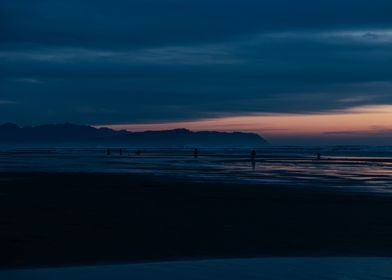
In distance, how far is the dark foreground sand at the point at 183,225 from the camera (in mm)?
13320

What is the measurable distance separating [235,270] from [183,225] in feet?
18.1

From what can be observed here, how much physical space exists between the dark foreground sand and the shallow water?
672 millimetres

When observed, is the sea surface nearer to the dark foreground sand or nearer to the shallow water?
the dark foreground sand

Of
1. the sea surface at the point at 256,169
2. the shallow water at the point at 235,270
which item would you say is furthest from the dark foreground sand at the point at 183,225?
the sea surface at the point at 256,169

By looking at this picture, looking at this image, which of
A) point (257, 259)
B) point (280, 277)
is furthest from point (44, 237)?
point (280, 277)

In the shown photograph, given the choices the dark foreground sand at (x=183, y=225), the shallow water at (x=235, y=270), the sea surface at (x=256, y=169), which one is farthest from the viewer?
the sea surface at (x=256, y=169)

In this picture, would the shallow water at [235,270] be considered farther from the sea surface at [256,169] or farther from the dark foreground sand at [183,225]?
the sea surface at [256,169]

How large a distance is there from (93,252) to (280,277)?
378 cm

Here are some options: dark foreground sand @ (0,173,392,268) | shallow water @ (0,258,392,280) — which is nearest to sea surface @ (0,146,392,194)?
dark foreground sand @ (0,173,392,268)

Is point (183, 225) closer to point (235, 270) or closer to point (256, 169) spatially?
point (235, 270)

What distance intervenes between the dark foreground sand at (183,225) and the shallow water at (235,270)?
672 mm

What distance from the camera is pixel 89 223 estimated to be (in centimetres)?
1705

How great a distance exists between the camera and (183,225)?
17.0 meters

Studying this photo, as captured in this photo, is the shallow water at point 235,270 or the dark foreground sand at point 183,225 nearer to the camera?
the shallow water at point 235,270
